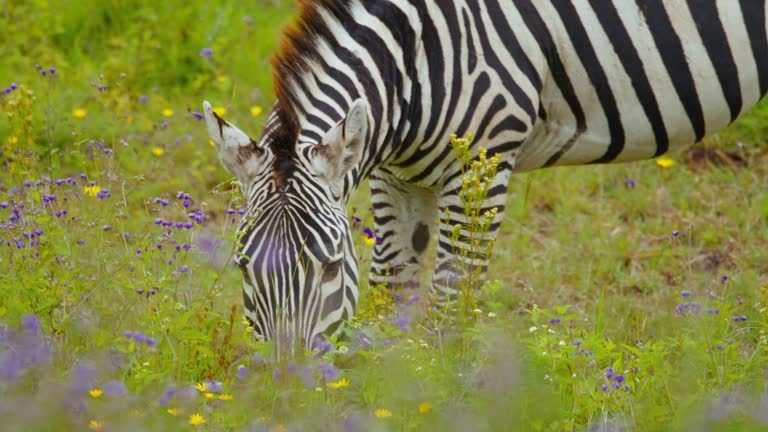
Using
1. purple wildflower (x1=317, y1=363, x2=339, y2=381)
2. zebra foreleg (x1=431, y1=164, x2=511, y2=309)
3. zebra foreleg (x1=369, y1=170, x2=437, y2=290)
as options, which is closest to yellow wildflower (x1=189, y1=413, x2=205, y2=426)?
purple wildflower (x1=317, y1=363, x2=339, y2=381)

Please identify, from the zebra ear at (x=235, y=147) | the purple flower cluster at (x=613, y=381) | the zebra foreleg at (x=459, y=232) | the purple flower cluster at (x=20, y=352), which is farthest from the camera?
the zebra foreleg at (x=459, y=232)

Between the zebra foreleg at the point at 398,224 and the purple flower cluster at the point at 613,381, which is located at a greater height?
the zebra foreleg at the point at 398,224

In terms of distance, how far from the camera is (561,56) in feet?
14.8

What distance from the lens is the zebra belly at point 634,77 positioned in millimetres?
4535

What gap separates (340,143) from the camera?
3674 mm

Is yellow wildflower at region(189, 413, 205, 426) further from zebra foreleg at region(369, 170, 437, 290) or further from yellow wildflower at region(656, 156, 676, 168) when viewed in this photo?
yellow wildflower at region(656, 156, 676, 168)

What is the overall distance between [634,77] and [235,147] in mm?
2000

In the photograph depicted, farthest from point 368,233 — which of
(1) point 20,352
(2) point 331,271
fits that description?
(1) point 20,352

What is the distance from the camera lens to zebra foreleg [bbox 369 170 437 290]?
4836 mm

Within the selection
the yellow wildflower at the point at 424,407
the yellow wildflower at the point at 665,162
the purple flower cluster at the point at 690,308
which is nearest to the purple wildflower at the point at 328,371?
the yellow wildflower at the point at 424,407

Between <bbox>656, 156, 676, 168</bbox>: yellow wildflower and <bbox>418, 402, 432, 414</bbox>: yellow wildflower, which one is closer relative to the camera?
<bbox>418, 402, 432, 414</bbox>: yellow wildflower

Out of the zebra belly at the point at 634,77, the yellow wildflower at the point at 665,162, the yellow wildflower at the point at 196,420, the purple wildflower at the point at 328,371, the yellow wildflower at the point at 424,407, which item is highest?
the zebra belly at the point at 634,77

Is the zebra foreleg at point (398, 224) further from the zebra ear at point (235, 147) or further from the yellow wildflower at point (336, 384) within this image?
the yellow wildflower at point (336, 384)

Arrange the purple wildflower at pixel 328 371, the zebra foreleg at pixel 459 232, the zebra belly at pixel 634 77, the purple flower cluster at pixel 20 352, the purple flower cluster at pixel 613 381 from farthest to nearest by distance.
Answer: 1. the zebra belly at pixel 634 77
2. the zebra foreleg at pixel 459 232
3. the purple flower cluster at pixel 613 381
4. the purple wildflower at pixel 328 371
5. the purple flower cluster at pixel 20 352
